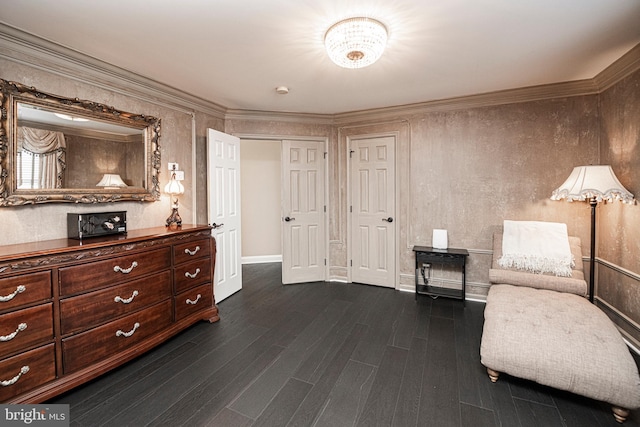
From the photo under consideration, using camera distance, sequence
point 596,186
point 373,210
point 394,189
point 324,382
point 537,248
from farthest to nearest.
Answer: point 373,210
point 394,189
point 537,248
point 596,186
point 324,382

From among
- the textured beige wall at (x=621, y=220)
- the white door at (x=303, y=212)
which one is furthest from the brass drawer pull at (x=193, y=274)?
the textured beige wall at (x=621, y=220)

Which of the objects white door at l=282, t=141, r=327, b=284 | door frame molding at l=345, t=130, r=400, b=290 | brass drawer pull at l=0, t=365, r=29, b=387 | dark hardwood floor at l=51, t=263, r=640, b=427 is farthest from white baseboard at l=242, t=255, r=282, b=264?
brass drawer pull at l=0, t=365, r=29, b=387

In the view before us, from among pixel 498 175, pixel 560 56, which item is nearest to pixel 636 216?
pixel 498 175

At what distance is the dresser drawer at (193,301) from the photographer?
101 inches

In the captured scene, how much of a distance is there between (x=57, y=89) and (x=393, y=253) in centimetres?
387

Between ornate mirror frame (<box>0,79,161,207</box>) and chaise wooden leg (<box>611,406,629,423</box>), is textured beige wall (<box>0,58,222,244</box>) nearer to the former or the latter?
ornate mirror frame (<box>0,79,161,207</box>)

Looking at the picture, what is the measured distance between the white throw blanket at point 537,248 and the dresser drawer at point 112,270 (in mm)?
3340

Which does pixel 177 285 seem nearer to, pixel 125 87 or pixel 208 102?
pixel 125 87

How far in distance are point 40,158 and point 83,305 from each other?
1.20m

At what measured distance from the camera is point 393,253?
385cm

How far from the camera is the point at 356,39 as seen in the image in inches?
73.0

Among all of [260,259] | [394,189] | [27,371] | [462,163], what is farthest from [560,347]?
[260,259]

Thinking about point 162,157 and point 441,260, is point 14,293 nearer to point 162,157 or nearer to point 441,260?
point 162,157

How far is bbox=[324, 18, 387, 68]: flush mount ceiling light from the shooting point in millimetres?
1842
